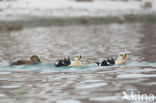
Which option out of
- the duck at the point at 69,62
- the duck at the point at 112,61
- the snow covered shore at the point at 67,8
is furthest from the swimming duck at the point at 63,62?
the snow covered shore at the point at 67,8

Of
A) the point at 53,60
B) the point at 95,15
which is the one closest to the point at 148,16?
the point at 95,15

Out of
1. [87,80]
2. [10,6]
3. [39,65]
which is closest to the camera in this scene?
[87,80]

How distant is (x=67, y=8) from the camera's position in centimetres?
4975

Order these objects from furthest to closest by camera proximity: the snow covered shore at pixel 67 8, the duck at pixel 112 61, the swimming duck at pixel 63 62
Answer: the snow covered shore at pixel 67 8 < the swimming duck at pixel 63 62 < the duck at pixel 112 61

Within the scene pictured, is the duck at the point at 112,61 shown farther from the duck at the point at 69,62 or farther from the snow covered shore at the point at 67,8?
the snow covered shore at the point at 67,8

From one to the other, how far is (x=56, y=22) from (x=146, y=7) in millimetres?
13081

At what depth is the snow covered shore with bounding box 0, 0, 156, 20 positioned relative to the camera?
46656 millimetres

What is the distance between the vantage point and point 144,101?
29.6 ft

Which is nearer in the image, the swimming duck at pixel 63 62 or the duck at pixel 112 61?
the duck at pixel 112 61

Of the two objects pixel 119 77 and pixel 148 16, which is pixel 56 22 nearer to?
pixel 148 16

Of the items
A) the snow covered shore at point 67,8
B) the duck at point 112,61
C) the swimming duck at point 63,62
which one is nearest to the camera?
the duck at point 112,61

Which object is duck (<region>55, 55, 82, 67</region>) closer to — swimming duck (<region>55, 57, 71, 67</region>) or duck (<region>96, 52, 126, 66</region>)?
swimming duck (<region>55, 57, 71, 67</region>)

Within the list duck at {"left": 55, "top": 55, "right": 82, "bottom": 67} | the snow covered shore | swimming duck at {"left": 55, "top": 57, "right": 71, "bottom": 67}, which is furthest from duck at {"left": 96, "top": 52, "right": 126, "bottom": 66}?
the snow covered shore

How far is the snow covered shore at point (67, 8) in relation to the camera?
46656mm
